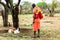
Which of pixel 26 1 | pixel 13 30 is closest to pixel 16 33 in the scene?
pixel 13 30

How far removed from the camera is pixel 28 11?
114ft

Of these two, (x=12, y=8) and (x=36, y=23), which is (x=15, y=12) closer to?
(x=12, y=8)

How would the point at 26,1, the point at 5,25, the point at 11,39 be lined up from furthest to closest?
the point at 26,1, the point at 5,25, the point at 11,39

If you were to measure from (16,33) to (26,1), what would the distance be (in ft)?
89.4

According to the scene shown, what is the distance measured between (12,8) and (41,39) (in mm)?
3004

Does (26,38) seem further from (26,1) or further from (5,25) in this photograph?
(26,1)

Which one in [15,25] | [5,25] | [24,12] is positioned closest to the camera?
[15,25]

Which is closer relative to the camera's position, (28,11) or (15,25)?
(15,25)

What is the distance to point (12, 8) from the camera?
40.8 feet

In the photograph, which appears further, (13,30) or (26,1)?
(26,1)

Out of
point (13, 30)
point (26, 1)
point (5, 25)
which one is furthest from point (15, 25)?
point (26, 1)

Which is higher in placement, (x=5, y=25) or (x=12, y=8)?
(x=12, y=8)

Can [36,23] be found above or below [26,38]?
above

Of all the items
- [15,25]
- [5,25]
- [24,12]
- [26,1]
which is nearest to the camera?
[15,25]
